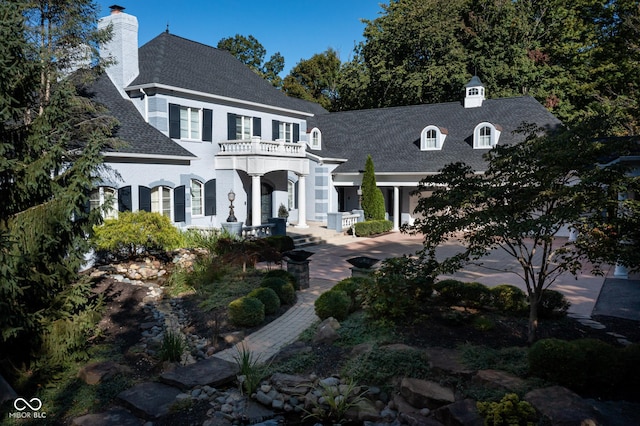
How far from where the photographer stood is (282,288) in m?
11.6

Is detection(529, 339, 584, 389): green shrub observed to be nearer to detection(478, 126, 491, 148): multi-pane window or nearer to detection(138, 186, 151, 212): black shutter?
detection(138, 186, 151, 212): black shutter

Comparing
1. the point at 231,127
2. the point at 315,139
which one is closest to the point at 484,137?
the point at 315,139

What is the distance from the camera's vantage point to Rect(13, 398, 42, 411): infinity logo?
22.1ft

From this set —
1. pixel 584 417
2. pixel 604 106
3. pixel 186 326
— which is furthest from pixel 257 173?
pixel 604 106

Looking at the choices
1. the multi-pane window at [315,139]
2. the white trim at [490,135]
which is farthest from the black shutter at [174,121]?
the white trim at [490,135]

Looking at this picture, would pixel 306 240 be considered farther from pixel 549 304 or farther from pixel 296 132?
pixel 549 304

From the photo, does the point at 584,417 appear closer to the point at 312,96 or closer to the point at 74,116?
the point at 74,116

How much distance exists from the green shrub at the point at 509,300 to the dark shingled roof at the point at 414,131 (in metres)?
15.2

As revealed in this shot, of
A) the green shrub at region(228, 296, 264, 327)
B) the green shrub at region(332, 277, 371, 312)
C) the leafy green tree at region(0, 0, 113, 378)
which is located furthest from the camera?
the green shrub at region(332, 277, 371, 312)

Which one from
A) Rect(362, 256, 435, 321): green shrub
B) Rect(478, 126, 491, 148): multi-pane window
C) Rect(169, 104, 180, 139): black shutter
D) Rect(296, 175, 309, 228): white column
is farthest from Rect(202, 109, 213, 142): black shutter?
Rect(362, 256, 435, 321): green shrub

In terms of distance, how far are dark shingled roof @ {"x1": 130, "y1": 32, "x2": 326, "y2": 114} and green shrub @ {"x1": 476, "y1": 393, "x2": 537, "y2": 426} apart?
18.2 meters

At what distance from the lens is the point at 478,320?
8.54 metres

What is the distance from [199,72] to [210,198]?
632 centimetres

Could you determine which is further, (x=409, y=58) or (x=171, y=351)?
(x=409, y=58)
